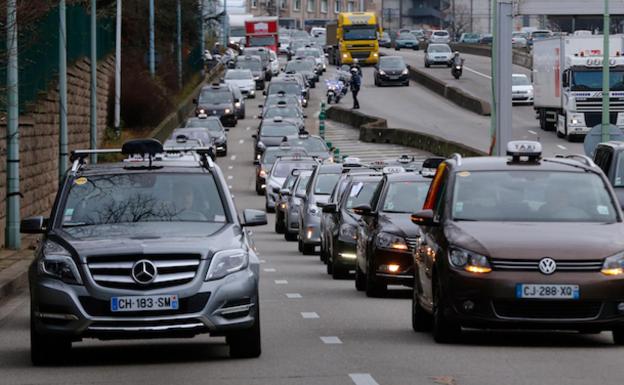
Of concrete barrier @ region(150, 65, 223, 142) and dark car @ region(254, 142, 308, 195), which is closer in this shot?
dark car @ region(254, 142, 308, 195)

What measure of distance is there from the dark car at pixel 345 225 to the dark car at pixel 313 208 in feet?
11.6

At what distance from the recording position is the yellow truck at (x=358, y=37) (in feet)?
334

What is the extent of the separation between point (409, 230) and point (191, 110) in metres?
64.2

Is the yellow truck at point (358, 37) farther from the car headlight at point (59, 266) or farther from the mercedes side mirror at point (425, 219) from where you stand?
the car headlight at point (59, 266)

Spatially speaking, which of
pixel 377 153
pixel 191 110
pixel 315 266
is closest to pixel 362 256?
pixel 315 266

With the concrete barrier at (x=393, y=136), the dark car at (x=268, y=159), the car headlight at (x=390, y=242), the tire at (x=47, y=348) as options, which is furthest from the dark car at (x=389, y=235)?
the concrete barrier at (x=393, y=136)

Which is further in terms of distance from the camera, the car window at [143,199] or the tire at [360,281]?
the tire at [360,281]

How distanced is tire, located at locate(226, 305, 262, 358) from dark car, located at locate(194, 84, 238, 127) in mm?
61543

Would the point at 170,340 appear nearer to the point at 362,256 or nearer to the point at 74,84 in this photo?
the point at 362,256

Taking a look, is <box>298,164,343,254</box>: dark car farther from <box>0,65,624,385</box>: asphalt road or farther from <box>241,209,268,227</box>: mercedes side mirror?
<box>241,209,268,227</box>: mercedes side mirror

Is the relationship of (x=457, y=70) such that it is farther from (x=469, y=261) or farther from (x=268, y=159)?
(x=469, y=261)

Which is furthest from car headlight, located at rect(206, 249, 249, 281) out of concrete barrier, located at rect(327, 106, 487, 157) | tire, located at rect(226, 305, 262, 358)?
concrete barrier, located at rect(327, 106, 487, 157)

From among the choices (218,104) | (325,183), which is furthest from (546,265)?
(218,104)

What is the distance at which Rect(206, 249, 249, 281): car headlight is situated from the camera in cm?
1284
